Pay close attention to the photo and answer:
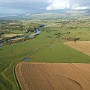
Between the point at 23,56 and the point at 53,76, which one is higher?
the point at 53,76

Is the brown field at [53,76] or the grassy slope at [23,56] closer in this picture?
the brown field at [53,76]

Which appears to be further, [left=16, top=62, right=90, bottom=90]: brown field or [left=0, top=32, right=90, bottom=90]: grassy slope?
[left=0, top=32, right=90, bottom=90]: grassy slope

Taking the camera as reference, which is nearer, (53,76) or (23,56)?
(53,76)

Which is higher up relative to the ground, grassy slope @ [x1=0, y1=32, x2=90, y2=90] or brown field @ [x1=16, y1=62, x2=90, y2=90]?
brown field @ [x1=16, y1=62, x2=90, y2=90]

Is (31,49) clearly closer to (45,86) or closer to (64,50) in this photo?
(64,50)

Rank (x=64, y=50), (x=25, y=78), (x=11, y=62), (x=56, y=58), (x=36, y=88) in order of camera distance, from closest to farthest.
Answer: (x=36, y=88)
(x=25, y=78)
(x=11, y=62)
(x=56, y=58)
(x=64, y=50)

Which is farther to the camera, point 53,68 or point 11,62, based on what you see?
point 11,62

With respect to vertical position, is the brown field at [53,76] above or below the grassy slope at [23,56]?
above

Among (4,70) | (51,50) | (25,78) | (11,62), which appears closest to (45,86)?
(25,78)
